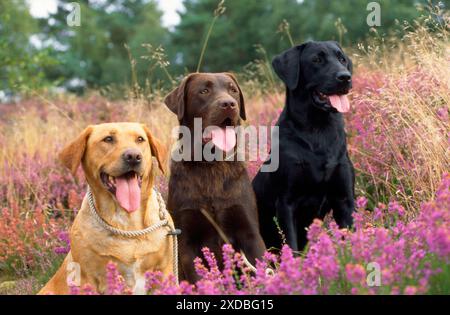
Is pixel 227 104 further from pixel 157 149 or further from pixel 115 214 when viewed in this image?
pixel 115 214

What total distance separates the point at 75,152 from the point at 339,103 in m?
1.83

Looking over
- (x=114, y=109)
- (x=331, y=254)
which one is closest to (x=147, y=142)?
(x=331, y=254)

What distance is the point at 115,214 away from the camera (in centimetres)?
376

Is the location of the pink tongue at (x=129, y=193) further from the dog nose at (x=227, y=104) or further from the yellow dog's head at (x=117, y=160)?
the dog nose at (x=227, y=104)

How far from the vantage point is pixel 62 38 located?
33719mm

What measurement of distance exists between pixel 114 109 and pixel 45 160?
307cm

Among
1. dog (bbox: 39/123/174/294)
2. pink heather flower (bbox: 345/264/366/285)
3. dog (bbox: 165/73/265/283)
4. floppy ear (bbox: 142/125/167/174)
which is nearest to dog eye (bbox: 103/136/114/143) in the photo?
dog (bbox: 39/123/174/294)

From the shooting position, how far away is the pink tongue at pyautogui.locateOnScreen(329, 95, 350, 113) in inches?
175

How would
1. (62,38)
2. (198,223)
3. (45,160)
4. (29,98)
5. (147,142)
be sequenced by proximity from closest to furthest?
1. (147,142)
2. (198,223)
3. (45,160)
4. (29,98)
5. (62,38)

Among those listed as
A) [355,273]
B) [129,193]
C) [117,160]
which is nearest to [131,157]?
[117,160]

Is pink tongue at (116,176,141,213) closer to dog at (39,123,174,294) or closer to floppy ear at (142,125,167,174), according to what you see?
dog at (39,123,174,294)

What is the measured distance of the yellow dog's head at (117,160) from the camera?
3594 millimetres

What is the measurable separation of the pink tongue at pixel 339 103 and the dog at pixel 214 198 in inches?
26.0

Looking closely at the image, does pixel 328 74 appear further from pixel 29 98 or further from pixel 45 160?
pixel 29 98
